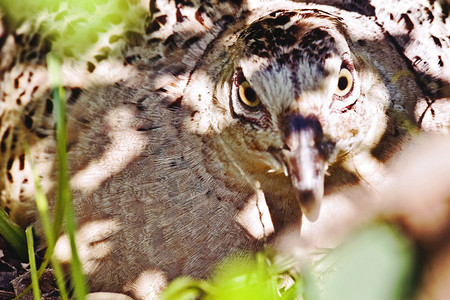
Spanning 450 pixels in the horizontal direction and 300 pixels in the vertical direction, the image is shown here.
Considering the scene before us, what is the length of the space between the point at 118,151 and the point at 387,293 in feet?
5.29

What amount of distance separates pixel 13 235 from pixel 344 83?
1.58 meters

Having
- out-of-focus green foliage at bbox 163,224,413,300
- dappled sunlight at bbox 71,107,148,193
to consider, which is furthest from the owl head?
out-of-focus green foliage at bbox 163,224,413,300

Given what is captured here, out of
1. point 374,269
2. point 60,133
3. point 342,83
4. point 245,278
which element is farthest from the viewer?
point 342,83

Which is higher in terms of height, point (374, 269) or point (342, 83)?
point (374, 269)

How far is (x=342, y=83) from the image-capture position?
84.1 inches

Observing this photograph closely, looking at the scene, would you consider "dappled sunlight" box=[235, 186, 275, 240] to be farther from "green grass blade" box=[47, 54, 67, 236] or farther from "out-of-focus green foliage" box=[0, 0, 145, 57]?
"out-of-focus green foliage" box=[0, 0, 145, 57]

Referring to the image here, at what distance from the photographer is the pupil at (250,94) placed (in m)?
2.16

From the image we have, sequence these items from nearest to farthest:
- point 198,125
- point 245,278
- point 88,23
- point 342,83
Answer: point 245,278 < point 342,83 < point 198,125 < point 88,23

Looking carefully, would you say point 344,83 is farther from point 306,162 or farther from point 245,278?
point 245,278

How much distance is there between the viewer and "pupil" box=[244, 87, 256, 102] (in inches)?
85.1

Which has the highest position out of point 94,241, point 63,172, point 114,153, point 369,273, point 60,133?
point 369,273

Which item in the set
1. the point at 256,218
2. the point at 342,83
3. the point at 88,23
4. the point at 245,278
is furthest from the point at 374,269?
the point at 88,23

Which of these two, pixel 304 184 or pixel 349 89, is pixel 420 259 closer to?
pixel 304 184

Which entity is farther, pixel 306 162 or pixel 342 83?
pixel 342 83
